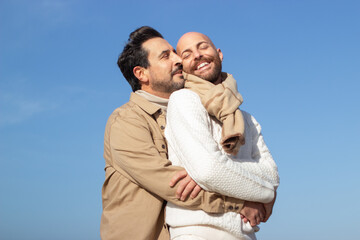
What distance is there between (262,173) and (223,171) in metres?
0.48

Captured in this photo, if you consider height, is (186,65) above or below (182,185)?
above

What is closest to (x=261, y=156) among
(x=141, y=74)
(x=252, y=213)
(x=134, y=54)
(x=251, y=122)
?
(x=251, y=122)

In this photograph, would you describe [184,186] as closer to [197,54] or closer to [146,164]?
[146,164]

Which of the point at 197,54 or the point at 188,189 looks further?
the point at 197,54

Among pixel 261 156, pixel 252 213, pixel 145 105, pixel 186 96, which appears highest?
pixel 145 105

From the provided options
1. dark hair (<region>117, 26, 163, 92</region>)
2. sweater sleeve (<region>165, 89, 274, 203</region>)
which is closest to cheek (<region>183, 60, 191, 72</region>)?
sweater sleeve (<region>165, 89, 274, 203</region>)

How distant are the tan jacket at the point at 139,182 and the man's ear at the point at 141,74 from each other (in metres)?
0.57

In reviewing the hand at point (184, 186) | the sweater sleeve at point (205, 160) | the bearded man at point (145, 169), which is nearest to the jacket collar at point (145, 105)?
the bearded man at point (145, 169)

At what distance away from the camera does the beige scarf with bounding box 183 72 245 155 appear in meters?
3.29

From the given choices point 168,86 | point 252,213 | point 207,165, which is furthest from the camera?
point 168,86

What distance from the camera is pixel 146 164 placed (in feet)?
11.4

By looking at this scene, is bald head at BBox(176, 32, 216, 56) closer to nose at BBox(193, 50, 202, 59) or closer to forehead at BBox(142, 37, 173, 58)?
nose at BBox(193, 50, 202, 59)

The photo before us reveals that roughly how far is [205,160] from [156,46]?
1990 mm

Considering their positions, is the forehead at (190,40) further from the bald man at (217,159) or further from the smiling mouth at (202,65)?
the bald man at (217,159)
